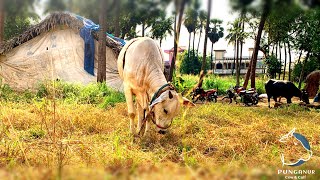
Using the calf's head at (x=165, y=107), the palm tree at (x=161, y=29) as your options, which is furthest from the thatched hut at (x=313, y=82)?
the palm tree at (x=161, y=29)

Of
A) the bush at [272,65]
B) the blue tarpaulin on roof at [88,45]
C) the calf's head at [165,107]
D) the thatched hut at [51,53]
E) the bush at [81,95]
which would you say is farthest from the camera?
the bush at [272,65]

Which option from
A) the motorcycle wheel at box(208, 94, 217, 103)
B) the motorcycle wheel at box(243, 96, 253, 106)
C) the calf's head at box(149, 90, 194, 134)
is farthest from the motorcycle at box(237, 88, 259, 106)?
the calf's head at box(149, 90, 194, 134)

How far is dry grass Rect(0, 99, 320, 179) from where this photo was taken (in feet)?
9.70

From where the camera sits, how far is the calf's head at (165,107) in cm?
417

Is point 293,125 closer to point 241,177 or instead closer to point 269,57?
point 241,177

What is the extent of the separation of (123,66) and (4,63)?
8.67 metres

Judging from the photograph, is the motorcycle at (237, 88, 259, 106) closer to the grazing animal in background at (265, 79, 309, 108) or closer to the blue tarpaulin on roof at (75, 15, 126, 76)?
the grazing animal in background at (265, 79, 309, 108)

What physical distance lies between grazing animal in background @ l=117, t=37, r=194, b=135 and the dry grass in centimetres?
33

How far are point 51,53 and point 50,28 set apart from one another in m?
0.99

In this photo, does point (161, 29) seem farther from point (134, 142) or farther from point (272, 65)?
point (134, 142)

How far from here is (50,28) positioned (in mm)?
12531

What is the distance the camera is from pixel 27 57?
12391 millimetres

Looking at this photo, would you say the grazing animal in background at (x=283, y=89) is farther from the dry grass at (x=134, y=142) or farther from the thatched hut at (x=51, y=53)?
the thatched hut at (x=51, y=53)

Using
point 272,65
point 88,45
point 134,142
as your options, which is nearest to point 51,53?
point 88,45
